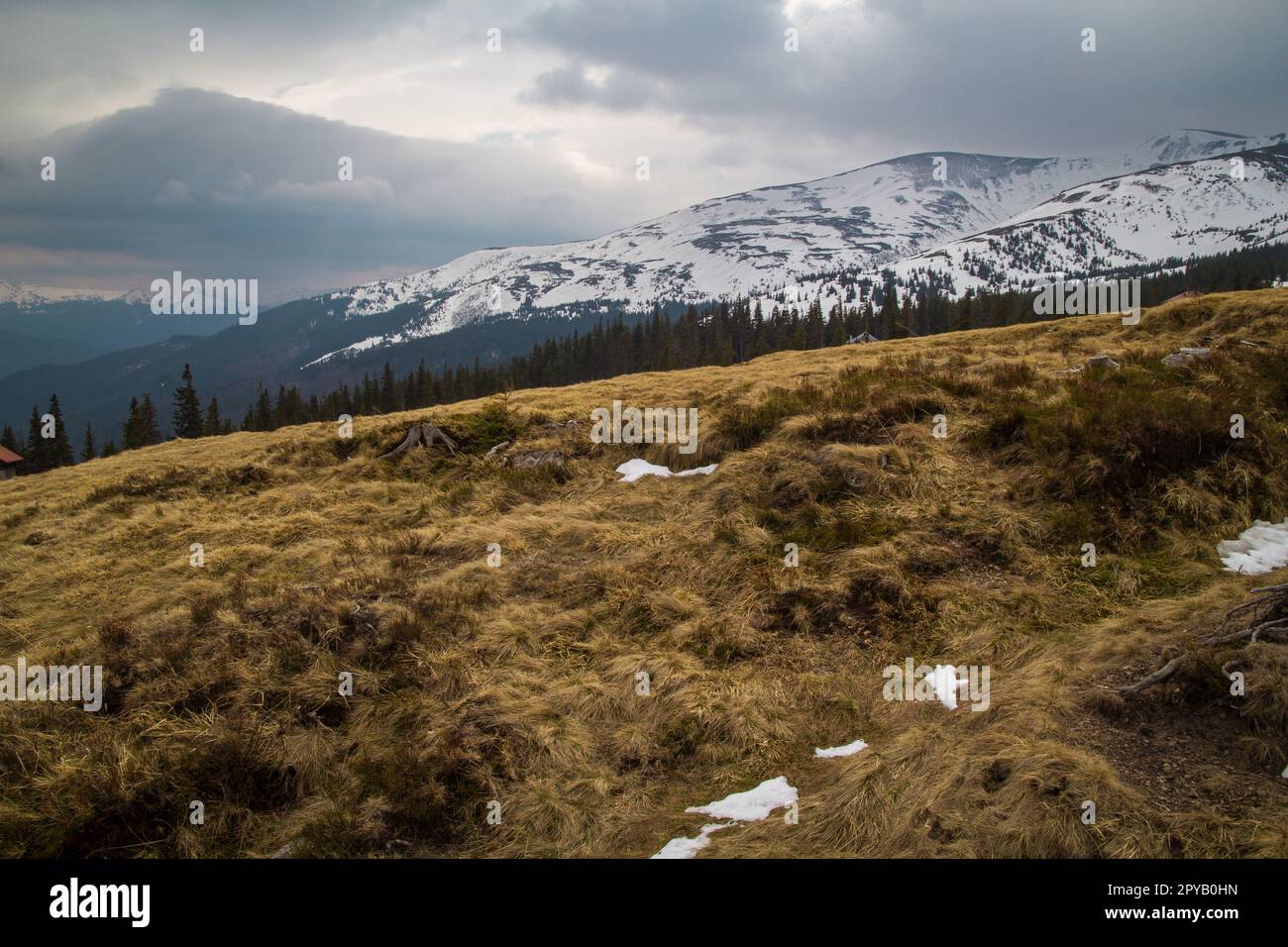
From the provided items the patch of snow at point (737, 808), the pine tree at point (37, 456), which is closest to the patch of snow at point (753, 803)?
the patch of snow at point (737, 808)

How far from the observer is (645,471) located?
14.1 meters

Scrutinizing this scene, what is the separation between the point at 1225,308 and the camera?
18.0 metres

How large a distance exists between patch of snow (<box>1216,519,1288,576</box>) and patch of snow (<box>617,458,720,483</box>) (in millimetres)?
8002

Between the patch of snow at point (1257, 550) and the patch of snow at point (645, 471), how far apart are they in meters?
8.00
